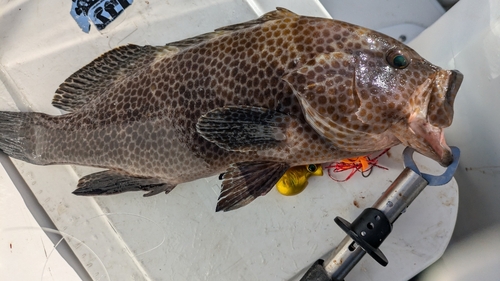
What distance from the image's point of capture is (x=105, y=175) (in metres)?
2.55

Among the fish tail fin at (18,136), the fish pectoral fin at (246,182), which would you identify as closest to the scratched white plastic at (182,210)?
the fish tail fin at (18,136)

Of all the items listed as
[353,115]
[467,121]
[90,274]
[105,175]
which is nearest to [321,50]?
[353,115]

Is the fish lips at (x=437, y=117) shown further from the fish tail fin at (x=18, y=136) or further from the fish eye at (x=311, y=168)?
the fish tail fin at (x=18, y=136)

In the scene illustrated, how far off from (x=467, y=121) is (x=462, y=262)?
1104mm

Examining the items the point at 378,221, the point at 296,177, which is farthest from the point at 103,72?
the point at 378,221

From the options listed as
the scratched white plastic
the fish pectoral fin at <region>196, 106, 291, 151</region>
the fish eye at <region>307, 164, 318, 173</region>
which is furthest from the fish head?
the scratched white plastic

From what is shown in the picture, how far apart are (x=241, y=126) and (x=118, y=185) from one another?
1131 mm

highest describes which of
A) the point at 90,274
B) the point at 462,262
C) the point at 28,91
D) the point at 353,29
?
the point at 28,91

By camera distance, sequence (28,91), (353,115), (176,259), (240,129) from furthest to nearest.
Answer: (28,91) < (176,259) < (240,129) < (353,115)

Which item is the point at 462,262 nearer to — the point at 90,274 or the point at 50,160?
the point at 90,274

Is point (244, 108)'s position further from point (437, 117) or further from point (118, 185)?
point (118, 185)

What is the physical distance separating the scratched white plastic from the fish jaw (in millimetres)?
930

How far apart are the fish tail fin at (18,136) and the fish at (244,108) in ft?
0.04

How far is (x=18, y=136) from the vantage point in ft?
8.94
